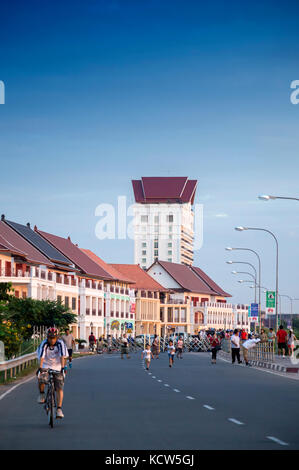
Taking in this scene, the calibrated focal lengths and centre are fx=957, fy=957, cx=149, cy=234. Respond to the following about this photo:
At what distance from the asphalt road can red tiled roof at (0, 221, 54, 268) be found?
55.6m

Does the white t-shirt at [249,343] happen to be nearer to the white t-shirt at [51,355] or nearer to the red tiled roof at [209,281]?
the white t-shirt at [51,355]

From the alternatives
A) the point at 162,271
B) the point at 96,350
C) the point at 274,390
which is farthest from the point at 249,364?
the point at 162,271

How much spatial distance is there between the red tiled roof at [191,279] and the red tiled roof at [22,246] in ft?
220

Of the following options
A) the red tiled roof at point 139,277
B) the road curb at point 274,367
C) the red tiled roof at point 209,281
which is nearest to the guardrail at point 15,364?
the road curb at point 274,367

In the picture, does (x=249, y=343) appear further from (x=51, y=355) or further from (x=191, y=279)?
(x=191, y=279)

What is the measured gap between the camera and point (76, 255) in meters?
110

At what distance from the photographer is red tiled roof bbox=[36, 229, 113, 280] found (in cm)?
10538

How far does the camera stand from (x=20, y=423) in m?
16.7

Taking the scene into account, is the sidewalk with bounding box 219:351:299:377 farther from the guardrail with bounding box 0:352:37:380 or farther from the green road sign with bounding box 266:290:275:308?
the green road sign with bounding box 266:290:275:308

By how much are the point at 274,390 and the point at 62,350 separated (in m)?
11.7

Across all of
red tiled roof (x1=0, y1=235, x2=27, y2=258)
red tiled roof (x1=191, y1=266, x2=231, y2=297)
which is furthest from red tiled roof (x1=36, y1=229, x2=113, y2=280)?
red tiled roof (x1=191, y1=266, x2=231, y2=297)

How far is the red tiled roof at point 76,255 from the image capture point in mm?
105375

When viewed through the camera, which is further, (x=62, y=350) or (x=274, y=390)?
(x=274, y=390)
